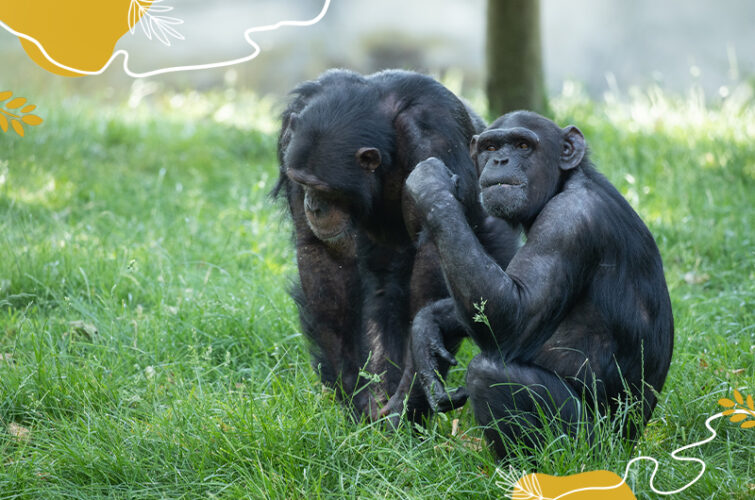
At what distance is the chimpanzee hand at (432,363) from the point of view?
13.3ft

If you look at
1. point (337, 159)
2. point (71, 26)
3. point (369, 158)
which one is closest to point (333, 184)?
point (337, 159)

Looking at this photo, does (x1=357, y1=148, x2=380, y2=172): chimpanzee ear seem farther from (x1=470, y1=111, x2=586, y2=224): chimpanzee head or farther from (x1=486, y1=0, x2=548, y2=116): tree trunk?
(x1=486, y1=0, x2=548, y2=116): tree trunk

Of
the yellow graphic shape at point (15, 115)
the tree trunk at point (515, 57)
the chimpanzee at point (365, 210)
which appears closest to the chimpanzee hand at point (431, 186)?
the chimpanzee at point (365, 210)

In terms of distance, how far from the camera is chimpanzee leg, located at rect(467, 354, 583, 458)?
3.70 metres

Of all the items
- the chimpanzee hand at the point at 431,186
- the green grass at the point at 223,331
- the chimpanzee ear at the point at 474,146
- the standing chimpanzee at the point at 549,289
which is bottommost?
the green grass at the point at 223,331

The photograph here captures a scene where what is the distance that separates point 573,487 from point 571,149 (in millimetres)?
1594

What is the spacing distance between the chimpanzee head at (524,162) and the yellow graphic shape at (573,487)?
1.23m

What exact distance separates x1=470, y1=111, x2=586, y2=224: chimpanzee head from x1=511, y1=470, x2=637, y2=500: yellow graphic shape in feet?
4.04

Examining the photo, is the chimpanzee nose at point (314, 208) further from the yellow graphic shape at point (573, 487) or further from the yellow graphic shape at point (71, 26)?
the yellow graphic shape at point (573, 487)

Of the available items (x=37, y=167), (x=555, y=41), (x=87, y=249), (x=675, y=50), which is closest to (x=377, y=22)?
(x=555, y=41)

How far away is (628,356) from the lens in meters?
3.92

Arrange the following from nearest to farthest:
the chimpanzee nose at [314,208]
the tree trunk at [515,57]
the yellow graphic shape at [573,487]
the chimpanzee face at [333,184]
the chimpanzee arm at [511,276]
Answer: the yellow graphic shape at [573,487] → the chimpanzee arm at [511,276] → the chimpanzee face at [333,184] → the chimpanzee nose at [314,208] → the tree trunk at [515,57]

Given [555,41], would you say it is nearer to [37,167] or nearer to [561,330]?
[37,167]

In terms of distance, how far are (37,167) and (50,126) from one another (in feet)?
5.27
